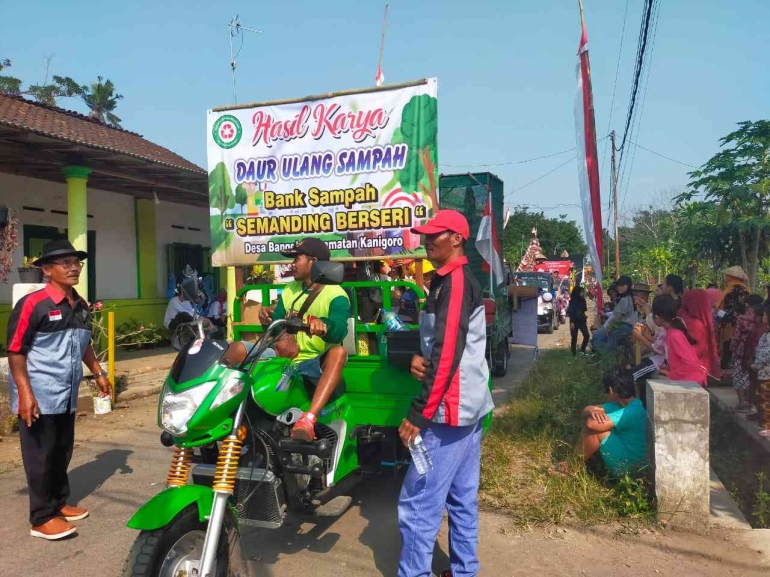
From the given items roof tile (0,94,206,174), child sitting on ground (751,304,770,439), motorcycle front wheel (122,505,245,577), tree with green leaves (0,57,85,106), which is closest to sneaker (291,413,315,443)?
motorcycle front wheel (122,505,245,577)

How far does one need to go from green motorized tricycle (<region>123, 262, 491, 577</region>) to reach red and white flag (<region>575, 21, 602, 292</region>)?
3129mm

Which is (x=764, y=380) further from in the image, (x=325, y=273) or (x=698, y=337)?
(x=325, y=273)

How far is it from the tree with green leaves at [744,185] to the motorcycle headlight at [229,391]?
1018cm

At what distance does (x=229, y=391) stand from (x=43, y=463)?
1952 millimetres

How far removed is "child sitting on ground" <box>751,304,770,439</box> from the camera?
5.44 m

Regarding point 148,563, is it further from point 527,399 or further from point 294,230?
point 527,399

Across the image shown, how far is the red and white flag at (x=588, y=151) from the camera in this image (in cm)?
595

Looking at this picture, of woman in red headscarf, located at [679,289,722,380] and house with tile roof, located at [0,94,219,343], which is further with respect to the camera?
house with tile roof, located at [0,94,219,343]

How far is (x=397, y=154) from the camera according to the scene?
5.71m

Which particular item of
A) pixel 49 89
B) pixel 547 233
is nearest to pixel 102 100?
pixel 49 89

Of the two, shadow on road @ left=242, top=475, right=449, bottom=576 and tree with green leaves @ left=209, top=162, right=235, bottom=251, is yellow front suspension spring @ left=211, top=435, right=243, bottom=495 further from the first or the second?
tree with green leaves @ left=209, top=162, right=235, bottom=251

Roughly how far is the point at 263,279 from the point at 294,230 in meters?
4.88

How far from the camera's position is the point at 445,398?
2.68 metres

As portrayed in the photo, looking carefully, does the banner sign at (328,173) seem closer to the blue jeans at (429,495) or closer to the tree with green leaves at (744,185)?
the blue jeans at (429,495)
